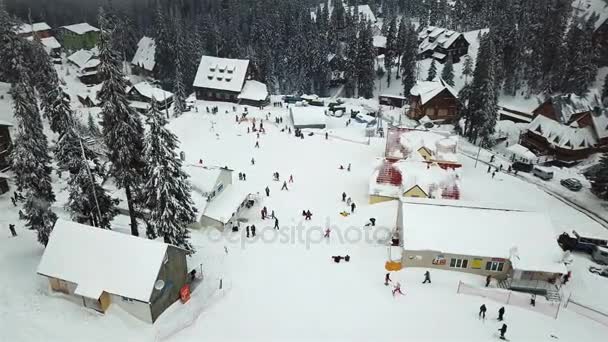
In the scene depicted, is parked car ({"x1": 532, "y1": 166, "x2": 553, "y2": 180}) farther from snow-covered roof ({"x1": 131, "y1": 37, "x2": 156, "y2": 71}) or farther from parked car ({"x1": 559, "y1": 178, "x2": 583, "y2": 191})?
snow-covered roof ({"x1": 131, "y1": 37, "x2": 156, "y2": 71})

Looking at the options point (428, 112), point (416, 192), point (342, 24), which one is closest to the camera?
point (416, 192)

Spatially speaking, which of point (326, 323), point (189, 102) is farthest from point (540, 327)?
point (189, 102)

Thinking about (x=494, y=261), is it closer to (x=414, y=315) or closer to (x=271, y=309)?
(x=414, y=315)

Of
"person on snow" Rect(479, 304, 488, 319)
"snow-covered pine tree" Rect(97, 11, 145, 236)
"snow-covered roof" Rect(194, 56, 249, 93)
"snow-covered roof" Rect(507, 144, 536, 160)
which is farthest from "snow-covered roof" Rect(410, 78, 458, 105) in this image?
"snow-covered pine tree" Rect(97, 11, 145, 236)

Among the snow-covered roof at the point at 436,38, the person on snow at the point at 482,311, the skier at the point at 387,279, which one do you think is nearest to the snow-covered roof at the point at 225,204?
the skier at the point at 387,279

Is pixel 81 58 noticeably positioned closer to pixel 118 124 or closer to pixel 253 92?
pixel 253 92

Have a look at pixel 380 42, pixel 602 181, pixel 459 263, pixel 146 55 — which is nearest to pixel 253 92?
pixel 146 55
